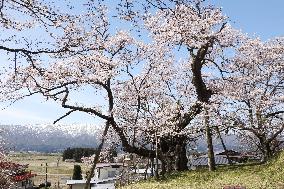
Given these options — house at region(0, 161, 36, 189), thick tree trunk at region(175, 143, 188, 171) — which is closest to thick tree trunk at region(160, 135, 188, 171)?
thick tree trunk at region(175, 143, 188, 171)

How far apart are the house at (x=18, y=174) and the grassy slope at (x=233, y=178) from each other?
18.9 meters

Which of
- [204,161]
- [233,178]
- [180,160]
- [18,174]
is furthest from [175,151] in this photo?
[18,174]

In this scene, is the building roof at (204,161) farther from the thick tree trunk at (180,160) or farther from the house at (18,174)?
the thick tree trunk at (180,160)

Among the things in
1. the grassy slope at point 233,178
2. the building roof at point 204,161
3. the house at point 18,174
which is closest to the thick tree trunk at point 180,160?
the grassy slope at point 233,178

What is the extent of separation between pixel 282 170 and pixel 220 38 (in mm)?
9879

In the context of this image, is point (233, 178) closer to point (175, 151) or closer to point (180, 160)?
point (180, 160)

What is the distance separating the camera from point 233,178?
67.9ft

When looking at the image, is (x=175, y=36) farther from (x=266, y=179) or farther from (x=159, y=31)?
(x=266, y=179)

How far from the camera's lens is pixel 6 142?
3372 cm

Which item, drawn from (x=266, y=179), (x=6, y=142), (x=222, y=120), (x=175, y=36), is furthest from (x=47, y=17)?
(x=6, y=142)

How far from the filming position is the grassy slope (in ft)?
60.5

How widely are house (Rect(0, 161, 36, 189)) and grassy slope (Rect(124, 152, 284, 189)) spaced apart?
18927 millimetres

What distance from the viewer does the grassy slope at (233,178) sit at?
1845 cm

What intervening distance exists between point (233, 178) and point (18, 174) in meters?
48.7
